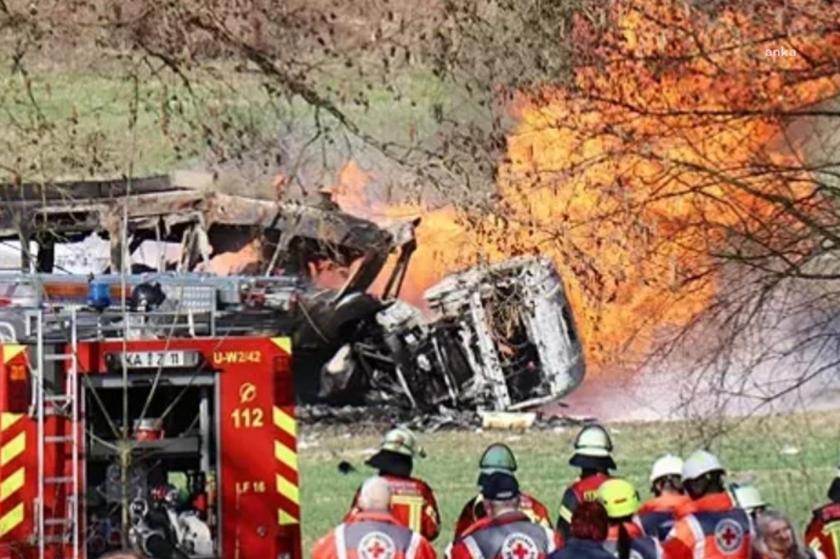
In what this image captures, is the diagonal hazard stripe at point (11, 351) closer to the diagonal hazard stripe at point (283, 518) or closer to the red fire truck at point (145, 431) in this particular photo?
the red fire truck at point (145, 431)

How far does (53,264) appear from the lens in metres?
14.1

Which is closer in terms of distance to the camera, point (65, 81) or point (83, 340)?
point (83, 340)

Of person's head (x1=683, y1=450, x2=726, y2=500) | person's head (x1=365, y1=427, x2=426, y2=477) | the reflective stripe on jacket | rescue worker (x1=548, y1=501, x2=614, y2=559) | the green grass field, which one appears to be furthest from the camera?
the green grass field

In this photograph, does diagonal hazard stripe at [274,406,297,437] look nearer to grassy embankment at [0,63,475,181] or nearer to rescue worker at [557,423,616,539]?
rescue worker at [557,423,616,539]

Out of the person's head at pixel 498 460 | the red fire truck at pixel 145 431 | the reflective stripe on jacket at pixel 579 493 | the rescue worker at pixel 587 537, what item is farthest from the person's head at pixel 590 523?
the red fire truck at pixel 145 431

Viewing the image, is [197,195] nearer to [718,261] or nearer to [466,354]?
[466,354]

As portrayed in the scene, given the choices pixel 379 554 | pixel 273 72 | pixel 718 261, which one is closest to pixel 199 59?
pixel 273 72

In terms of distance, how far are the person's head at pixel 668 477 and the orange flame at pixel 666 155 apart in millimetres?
1715

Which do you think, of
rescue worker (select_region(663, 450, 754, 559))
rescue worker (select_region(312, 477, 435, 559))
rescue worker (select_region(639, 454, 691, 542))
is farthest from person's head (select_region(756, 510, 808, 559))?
rescue worker (select_region(312, 477, 435, 559))

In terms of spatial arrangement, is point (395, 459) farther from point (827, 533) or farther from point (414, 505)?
point (827, 533)

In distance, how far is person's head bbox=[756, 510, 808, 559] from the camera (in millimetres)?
7520

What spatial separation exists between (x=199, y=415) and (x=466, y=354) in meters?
6.72

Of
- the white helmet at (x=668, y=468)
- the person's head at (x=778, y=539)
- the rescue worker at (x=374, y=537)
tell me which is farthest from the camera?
the white helmet at (x=668, y=468)

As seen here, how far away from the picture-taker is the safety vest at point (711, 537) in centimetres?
834
